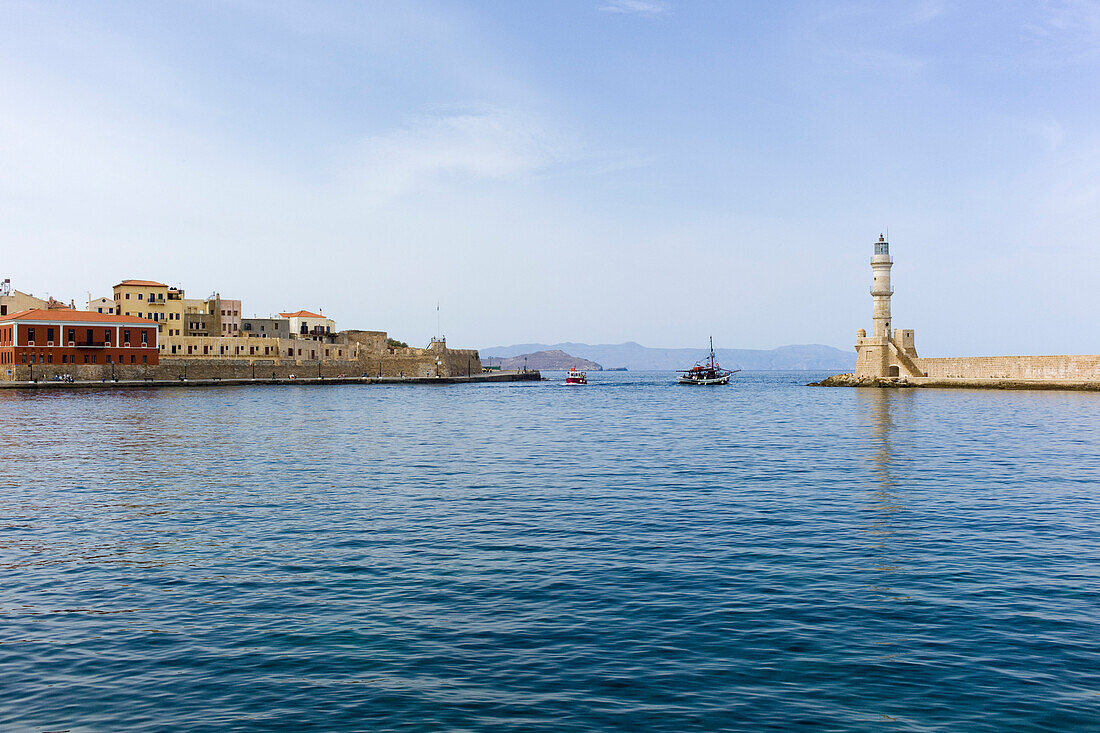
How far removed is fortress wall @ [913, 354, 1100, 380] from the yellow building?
326 feet

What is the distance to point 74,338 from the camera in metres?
94.1

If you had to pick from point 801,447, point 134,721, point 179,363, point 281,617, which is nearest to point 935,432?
point 801,447

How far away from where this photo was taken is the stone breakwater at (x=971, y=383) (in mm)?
86250

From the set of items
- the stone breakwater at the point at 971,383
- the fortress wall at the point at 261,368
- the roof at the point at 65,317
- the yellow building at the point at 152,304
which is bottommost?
the stone breakwater at the point at 971,383

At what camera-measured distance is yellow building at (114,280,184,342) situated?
112750 mm

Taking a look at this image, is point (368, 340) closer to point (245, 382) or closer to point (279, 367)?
point (279, 367)

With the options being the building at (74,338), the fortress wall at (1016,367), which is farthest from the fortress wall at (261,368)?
the fortress wall at (1016,367)

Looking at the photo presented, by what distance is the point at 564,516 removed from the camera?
1855 cm

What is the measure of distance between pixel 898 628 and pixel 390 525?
10.4 meters

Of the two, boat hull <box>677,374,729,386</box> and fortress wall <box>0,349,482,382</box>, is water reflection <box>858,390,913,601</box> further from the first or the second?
boat hull <box>677,374,729,386</box>

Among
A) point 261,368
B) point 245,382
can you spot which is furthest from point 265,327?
point 245,382

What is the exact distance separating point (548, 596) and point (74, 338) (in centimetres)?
9875

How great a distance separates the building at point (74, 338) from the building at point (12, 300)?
1046cm

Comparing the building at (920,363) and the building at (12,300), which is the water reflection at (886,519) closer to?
the building at (920,363)
